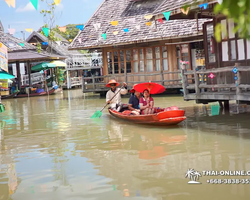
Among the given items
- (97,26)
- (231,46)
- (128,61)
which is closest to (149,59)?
Answer: (128,61)

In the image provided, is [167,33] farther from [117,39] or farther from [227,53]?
[227,53]

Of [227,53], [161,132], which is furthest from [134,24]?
[161,132]

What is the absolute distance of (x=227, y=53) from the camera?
40.2 feet

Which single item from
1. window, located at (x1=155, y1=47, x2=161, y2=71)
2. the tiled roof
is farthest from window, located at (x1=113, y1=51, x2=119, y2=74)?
the tiled roof

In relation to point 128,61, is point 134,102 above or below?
below

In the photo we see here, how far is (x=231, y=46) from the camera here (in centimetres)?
1205

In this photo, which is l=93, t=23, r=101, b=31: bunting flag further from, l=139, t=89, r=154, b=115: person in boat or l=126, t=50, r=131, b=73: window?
l=139, t=89, r=154, b=115: person in boat

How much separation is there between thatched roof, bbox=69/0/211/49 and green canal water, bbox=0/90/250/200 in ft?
30.7

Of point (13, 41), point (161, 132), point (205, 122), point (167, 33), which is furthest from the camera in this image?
point (13, 41)

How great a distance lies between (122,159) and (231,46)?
6586 millimetres

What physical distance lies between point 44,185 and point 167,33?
52.5 feet

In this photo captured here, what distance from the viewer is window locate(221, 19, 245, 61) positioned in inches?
458

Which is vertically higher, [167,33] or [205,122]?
[167,33]

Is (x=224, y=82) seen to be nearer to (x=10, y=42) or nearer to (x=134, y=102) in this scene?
(x=134, y=102)
